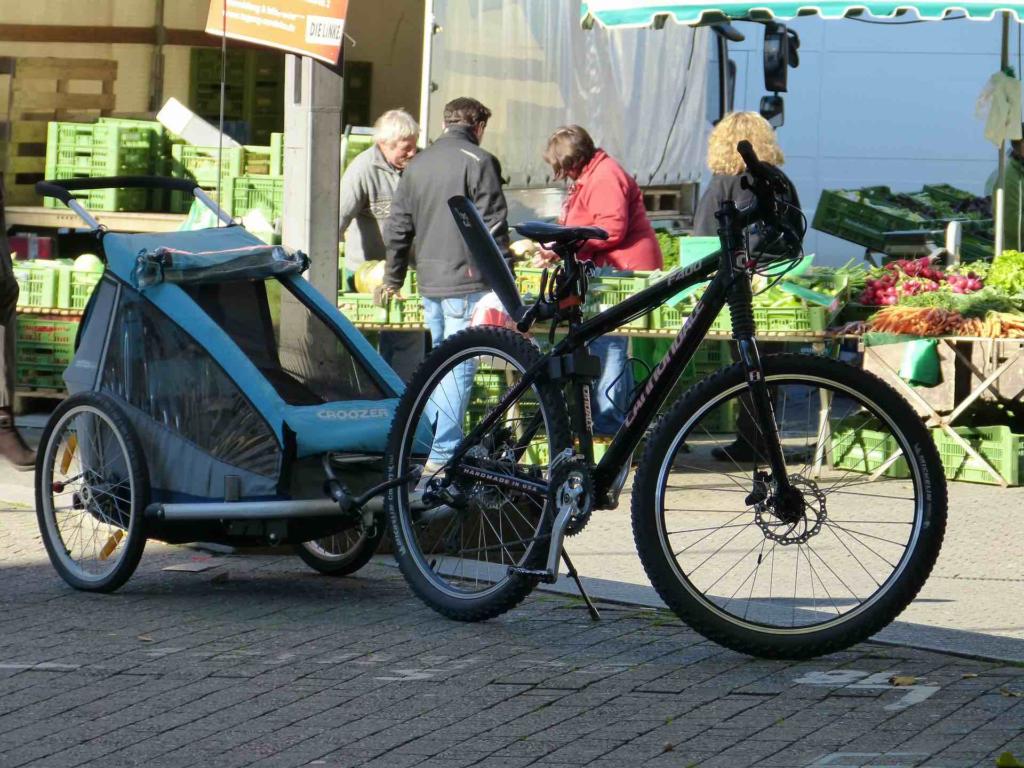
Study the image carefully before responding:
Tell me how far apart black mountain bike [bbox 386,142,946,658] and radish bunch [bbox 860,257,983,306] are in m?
4.78

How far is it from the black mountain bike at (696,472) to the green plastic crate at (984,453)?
13.7ft

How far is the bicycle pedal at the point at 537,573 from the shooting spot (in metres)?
5.75

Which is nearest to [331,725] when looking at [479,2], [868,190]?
[479,2]

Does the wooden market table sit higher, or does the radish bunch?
the radish bunch

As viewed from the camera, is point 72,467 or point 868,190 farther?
point 868,190

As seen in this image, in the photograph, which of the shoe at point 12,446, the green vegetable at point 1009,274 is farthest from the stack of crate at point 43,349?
the green vegetable at point 1009,274

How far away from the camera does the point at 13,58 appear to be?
14734 millimetres

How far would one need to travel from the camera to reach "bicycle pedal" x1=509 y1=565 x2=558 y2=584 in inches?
226

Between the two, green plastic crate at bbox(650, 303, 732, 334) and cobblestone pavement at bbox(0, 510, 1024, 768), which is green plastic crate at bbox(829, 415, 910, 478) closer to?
cobblestone pavement at bbox(0, 510, 1024, 768)

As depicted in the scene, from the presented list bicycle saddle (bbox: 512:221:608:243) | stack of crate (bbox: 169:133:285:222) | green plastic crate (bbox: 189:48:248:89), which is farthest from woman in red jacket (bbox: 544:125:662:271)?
green plastic crate (bbox: 189:48:248:89)

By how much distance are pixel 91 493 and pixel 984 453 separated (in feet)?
17.6

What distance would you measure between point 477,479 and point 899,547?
137 cm

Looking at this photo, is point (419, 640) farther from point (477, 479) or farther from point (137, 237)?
point (137, 237)

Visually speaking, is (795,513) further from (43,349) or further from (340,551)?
(43,349)
